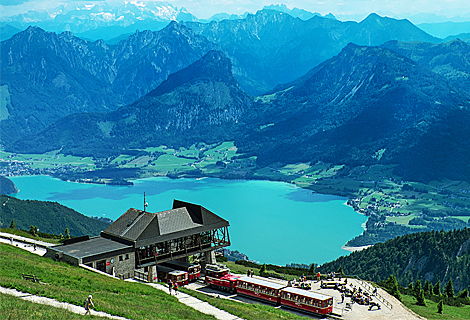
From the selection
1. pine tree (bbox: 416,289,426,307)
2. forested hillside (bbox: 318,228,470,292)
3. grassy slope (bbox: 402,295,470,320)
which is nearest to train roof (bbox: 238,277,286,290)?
grassy slope (bbox: 402,295,470,320)

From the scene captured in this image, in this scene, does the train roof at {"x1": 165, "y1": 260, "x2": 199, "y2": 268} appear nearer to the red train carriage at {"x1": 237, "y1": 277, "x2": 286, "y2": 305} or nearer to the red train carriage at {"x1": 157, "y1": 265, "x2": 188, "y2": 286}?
the red train carriage at {"x1": 157, "y1": 265, "x2": 188, "y2": 286}

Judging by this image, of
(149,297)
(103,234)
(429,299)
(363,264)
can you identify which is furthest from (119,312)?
(363,264)

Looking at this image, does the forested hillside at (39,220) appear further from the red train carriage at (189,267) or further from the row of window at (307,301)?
the row of window at (307,301)

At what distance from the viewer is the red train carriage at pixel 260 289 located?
57406mm

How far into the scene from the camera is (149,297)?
51125 mm

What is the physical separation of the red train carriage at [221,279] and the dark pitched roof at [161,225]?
571 centimetres

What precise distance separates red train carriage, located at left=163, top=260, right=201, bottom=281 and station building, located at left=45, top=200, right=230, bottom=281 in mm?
840

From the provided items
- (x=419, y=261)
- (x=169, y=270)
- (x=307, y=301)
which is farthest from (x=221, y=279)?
(x=419, y=261)

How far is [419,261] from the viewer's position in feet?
406

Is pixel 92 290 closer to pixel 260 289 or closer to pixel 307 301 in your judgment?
pixel 260 289

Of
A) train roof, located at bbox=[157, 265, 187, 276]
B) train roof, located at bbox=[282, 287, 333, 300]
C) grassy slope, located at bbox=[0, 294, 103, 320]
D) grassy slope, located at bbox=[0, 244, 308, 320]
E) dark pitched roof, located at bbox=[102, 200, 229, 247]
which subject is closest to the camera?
grassy slope, located at bbox=[0, 294, 103, 320]

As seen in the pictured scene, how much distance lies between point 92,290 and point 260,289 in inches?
662

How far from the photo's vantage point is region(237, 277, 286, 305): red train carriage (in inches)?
2260

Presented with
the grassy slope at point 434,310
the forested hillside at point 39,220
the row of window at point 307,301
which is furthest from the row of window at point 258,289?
the forested hillside at point 39,220
